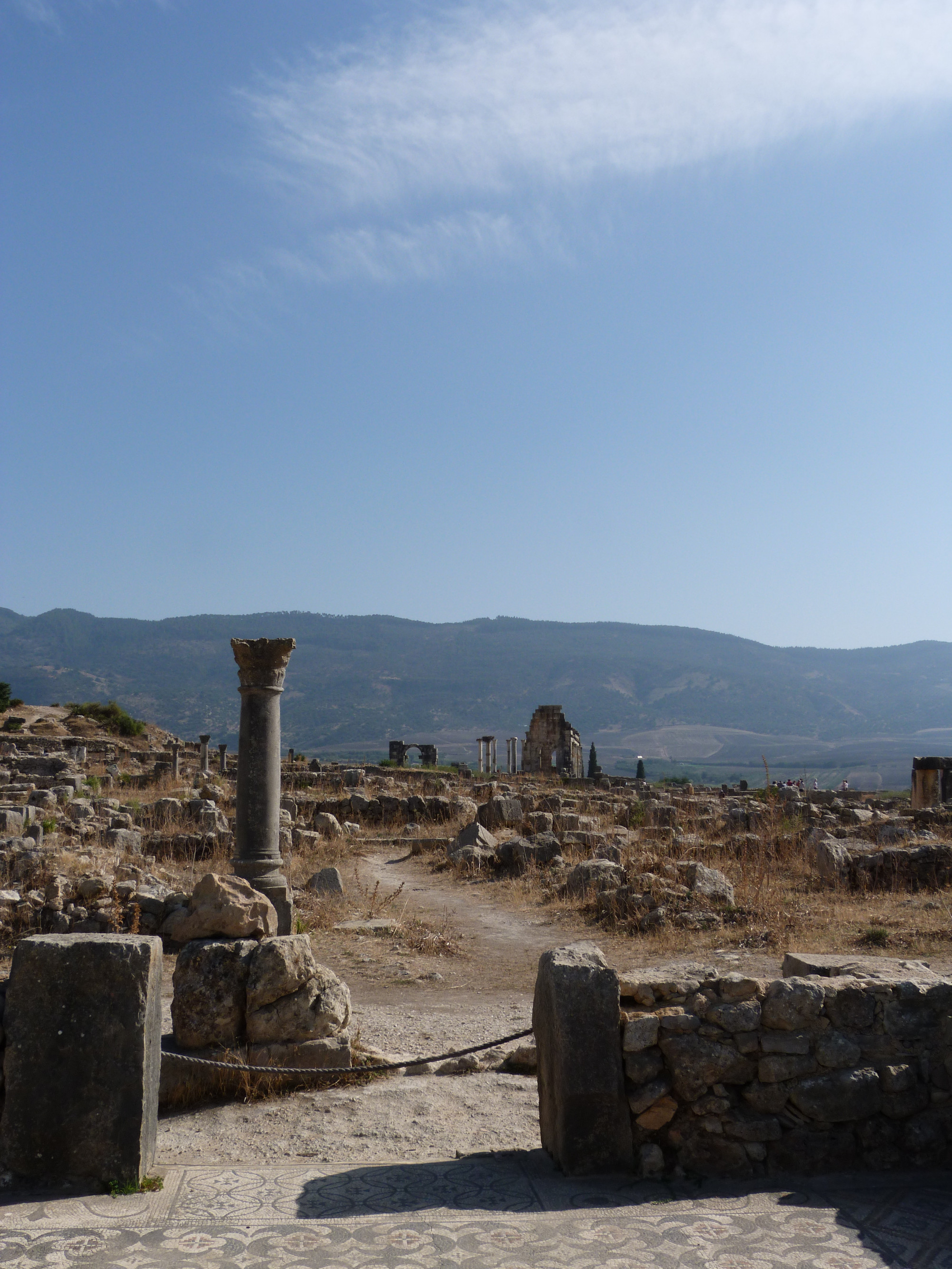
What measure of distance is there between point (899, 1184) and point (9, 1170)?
3.86 meters

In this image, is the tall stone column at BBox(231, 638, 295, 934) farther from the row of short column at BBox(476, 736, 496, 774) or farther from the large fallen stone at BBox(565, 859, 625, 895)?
the row of short column at BBox(476, 736, 496, 774)

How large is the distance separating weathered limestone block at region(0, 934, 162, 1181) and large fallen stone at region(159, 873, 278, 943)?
2420 mm

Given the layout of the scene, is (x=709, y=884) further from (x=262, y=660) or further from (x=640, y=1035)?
(x=640, y=1035)

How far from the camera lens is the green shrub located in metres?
42.8

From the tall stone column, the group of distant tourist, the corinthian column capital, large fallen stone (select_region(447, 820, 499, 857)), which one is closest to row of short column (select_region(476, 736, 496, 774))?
the group of distant tourist

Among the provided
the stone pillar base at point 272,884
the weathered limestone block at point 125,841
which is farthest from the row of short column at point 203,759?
the stone pillar base at point 272,884

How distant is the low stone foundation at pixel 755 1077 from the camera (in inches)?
178

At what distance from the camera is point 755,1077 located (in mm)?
4645

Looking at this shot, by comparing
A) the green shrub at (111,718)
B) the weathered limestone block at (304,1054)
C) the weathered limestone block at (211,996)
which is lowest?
the weathered limestone block at (304,1054)

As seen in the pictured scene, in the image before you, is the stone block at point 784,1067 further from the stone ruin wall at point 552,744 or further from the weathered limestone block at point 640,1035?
the stone ruin wall at point 552,744

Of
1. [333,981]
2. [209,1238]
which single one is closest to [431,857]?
[333,981]

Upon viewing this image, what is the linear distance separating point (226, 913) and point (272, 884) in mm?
3270

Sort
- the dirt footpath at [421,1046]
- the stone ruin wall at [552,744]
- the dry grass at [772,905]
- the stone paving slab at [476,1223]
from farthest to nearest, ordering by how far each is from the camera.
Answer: the stone ruin wall at [552,744], the dry grass at [772,905], the dirt footpath at [421,1046], the stone paving slab at [476,1223]

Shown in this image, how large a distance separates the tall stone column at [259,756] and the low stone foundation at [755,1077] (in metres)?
6.09
